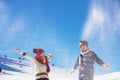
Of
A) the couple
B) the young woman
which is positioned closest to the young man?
the couple

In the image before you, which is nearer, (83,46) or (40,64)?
(40,64)

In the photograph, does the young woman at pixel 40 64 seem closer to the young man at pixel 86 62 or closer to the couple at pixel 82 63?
the couple at pixel 82 63

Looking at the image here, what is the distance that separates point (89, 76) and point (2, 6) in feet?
12.2

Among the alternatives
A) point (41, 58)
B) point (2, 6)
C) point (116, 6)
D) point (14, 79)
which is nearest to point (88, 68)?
point (41, 58)

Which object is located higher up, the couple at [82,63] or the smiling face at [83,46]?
the smiling face at [83,46]

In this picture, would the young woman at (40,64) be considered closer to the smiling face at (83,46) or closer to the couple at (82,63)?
the couple at (82,63)

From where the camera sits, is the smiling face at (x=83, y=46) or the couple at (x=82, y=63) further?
the smiling face at (x=83, y=46)

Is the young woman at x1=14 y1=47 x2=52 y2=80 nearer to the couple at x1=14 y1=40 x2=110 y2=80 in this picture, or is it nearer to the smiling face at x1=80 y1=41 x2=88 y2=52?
the couple at x1=14 y1=40 x2=110 y2=80

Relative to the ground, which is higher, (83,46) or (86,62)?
(83,46)

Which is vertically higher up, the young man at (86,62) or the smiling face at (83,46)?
the smiling face at (83,46)

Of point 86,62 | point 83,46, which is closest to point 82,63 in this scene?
point 86,62

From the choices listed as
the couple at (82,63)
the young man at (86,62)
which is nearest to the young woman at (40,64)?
the couple at (82,63)

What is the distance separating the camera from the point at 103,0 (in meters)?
8.88

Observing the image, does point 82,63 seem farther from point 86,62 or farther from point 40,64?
point 40,64
